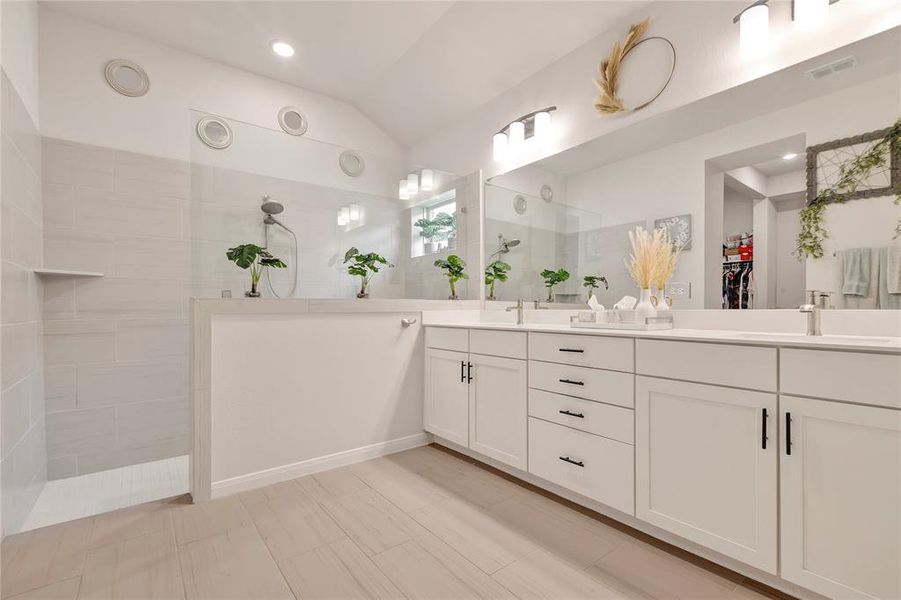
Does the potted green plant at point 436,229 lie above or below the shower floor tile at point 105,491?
above

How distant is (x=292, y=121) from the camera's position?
3.25 m

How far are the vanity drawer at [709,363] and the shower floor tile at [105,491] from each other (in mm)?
2328

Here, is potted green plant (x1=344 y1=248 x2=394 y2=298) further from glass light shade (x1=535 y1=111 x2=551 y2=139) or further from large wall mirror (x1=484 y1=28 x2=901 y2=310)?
glass light shade (x1=535 y1=111 x2=551 y2=139)

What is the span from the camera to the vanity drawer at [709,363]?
4.20 ft

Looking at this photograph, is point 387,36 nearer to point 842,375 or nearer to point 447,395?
point 447,395

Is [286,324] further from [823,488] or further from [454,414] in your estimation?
[823,488]

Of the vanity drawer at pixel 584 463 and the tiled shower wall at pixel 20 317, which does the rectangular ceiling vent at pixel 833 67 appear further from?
the tiled shower wall at pixel 20 317

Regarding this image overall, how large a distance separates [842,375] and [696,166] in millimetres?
1173

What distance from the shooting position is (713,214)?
1860mm

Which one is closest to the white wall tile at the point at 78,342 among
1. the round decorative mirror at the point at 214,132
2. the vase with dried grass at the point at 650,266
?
the round decorative mirror at the point at 214,132

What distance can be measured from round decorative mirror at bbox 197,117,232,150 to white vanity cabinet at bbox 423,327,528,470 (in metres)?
1.72

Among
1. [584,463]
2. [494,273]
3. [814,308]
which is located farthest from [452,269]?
[814,308]

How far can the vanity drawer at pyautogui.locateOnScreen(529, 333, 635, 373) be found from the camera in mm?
1636

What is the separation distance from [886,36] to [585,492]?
79.2 inches
